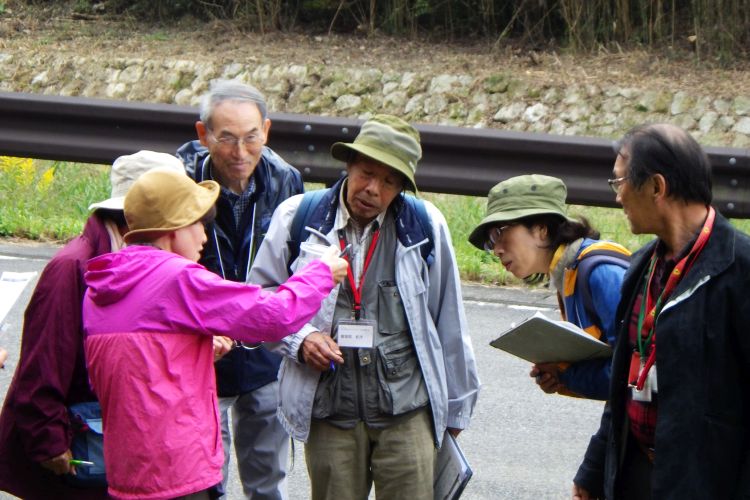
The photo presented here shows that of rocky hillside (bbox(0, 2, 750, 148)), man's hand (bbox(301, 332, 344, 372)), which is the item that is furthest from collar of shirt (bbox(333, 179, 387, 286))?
rocky hillside (bbox(0, 2, 750, 148))

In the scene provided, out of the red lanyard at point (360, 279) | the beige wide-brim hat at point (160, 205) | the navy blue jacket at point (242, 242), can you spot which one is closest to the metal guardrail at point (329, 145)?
the navy blue jacket at point (242, 242)

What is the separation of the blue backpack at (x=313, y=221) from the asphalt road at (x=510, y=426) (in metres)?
1.72

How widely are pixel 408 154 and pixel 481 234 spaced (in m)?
0.35

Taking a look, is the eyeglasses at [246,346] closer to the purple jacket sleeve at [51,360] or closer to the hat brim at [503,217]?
the purple jacket sleeve at [51,360]

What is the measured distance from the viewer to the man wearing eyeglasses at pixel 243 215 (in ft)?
14.8

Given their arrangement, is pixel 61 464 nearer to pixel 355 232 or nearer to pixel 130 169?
pixel 130 169

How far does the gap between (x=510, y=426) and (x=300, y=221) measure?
8.17 feet

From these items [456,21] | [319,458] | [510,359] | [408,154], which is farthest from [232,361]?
[456,21]

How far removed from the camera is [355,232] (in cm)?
411

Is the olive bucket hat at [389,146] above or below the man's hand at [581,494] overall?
above

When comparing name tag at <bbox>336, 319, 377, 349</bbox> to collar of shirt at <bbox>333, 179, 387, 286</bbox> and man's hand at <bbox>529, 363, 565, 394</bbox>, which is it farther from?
man's hand at <bbox>529, 363, 565, 394</bbox>

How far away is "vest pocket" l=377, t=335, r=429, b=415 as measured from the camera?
3992 mm

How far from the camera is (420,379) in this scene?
13.3 feet

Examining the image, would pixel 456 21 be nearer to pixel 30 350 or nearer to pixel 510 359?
pixel 510 359
